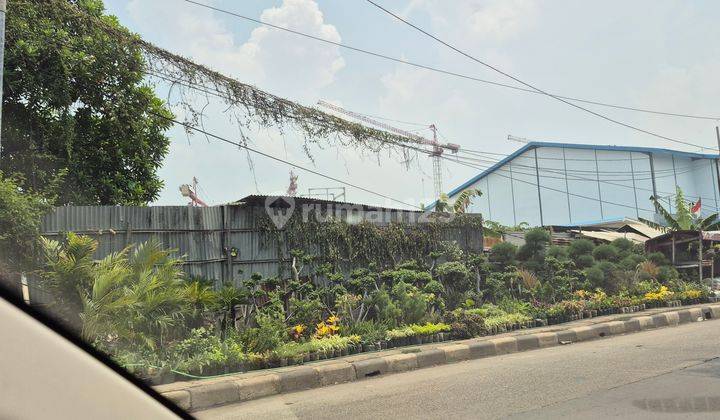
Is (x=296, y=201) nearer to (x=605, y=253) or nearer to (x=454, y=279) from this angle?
(x=454, y=279)

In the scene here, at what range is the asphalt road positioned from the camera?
213 inches

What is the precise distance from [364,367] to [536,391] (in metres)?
2.67

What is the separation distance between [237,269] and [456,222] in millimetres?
5973

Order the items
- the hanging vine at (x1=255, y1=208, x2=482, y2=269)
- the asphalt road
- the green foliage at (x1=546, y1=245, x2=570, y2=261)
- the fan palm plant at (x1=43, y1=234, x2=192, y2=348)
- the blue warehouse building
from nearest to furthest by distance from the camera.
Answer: the asphalt road, the fan palm plant at (x1=43, y1=234, x2=192, y2=348), the hanging vine at (x1=255, y1=208, x2=482, y2=269), the green foliage at (x1=546, y1=245, x2=570, y2=261), the blue warehouse building

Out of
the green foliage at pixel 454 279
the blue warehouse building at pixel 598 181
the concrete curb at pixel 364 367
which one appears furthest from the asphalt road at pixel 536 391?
the blue warehouse building at pixel 598 181

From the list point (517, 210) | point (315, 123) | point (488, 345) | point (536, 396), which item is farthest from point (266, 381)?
point (517, 210)

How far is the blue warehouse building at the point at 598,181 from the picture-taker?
130ft

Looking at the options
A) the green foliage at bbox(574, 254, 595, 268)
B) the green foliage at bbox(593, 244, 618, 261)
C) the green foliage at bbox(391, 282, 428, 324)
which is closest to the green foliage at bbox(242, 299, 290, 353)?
the green foliage at bbox(391, 282, 428, 324)

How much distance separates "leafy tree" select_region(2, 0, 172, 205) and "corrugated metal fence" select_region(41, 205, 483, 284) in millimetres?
1638

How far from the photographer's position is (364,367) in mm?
8062

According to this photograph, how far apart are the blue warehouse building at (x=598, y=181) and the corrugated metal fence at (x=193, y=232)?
34.3 meters

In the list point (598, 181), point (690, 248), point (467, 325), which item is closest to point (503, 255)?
point (467, 325)

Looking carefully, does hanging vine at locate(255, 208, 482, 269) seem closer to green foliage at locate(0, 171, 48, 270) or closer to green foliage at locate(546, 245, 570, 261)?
green foliage at locate(546, 245, 570, 261)

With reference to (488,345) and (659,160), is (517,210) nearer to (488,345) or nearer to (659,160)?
(659,160)
